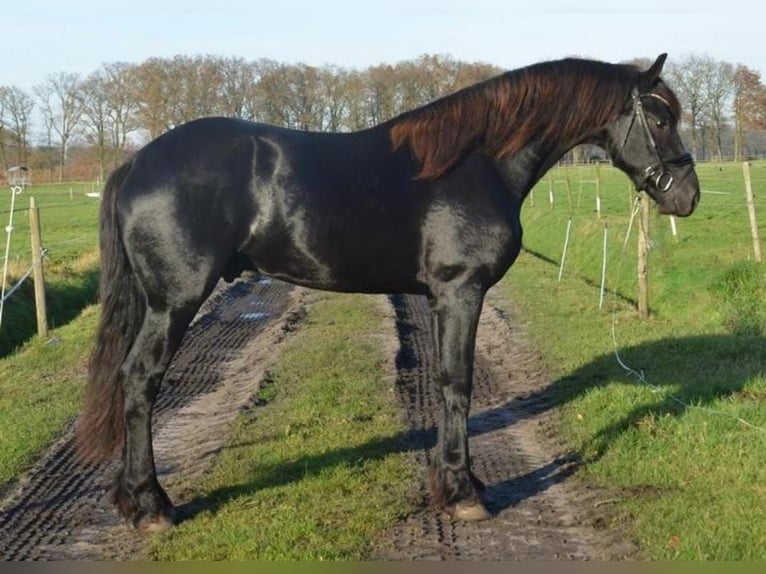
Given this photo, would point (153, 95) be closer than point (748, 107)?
Yes

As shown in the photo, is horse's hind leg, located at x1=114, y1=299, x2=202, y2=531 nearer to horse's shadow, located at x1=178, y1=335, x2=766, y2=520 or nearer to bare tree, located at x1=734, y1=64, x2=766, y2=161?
horse's shadow, located at x1=178, y1=335, x2=766, y2=520

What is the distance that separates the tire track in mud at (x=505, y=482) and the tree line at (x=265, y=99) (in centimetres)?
2409

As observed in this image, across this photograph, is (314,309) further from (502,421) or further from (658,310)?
(502,421)

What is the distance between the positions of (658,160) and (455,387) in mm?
1857

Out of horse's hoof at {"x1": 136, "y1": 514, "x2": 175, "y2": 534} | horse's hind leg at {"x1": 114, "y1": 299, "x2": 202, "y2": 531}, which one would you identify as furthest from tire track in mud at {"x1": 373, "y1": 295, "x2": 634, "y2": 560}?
horse's hind leg at {"x1": 114, "y1": 299, "x2": 202, "y2": 531}

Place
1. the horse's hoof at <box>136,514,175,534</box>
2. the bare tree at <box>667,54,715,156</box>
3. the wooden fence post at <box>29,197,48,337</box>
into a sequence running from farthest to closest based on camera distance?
the bare tree at <box>667,54,715,156</box> < the wooden fence post at <box>29,197,48,337</box> < the horse's hoof at <box>136,514,175,534</box>

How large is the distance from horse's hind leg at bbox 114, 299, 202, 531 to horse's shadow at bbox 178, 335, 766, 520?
0.27 m

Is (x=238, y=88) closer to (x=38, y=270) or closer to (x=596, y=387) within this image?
(x=38, y=270)

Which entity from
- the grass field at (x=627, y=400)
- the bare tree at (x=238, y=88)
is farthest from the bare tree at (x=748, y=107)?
the grass field at (x=627, y=400)

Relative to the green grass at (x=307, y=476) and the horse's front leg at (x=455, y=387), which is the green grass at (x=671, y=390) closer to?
the horse's front leg at (x=455, y=387)

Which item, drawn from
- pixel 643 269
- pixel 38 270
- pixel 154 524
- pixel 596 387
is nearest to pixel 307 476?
pixel 154 524

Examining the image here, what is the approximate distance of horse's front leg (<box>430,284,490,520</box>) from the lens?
5.11m

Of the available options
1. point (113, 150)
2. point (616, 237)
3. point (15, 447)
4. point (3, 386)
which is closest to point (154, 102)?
point (113, 150)

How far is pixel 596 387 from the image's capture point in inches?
309
